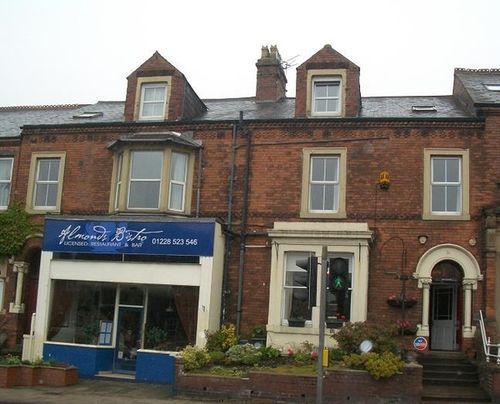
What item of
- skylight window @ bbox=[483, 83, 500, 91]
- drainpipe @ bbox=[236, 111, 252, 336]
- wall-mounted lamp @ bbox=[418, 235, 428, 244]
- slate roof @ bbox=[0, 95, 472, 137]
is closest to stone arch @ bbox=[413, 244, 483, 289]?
wall-mounted lamp @ bbox=[418, 235, 428, 244]

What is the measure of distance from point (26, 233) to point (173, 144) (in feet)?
18.9

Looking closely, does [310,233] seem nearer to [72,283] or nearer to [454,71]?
[72,283]

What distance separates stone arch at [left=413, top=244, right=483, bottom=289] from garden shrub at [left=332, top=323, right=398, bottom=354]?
2.34 metres

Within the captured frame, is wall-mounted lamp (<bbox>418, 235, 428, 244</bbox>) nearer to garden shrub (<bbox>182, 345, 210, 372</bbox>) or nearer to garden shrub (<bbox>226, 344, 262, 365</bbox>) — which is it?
garden shrub (<bbox>226, 344, 262, 365</bbox>)

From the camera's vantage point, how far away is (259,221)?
20.0 m

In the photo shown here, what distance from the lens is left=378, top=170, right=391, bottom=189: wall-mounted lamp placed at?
19.1m

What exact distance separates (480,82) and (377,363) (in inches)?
455

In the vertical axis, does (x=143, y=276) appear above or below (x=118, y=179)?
below

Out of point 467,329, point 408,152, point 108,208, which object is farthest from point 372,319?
point 108,208

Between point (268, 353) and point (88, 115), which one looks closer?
point (268, 353)

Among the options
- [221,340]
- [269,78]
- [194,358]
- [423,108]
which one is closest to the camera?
[194,358]

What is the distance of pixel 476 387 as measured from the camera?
16.7 metres

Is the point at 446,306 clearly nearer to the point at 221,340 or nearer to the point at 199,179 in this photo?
the point at 221,340

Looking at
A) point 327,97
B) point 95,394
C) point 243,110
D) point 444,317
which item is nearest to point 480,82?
point 327,97
